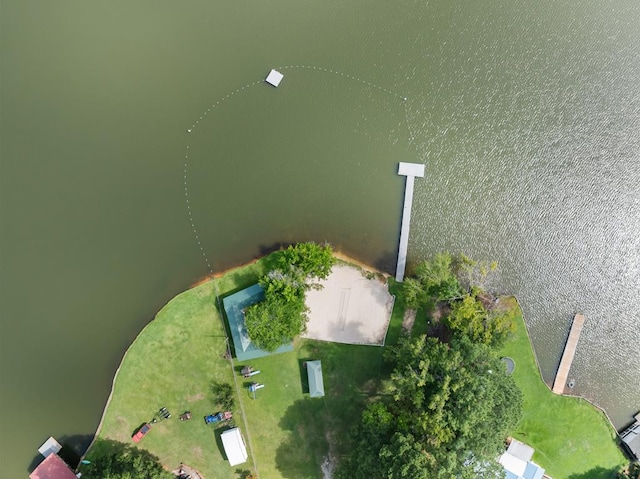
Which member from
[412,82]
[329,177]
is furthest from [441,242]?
[412,82]

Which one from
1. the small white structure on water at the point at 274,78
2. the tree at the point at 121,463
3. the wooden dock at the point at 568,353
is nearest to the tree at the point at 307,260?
the small white structure on water at the point at 274,78

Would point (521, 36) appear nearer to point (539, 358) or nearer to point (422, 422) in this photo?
point (539, 358)

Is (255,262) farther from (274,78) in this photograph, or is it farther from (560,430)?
(560,430)

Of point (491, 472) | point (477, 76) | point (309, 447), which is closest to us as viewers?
point (491, 472)

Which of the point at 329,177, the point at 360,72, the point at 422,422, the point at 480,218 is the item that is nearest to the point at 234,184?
the point at 329,177

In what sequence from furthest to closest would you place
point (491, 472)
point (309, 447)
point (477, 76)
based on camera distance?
1. point (477, 76)
2. point (309, 447)
3. point (491, 472)

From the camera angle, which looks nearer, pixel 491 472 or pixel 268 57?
pixel 491 472

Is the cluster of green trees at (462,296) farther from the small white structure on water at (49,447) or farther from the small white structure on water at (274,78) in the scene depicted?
the small white structure on water at (49,447)

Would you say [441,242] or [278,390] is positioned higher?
[441,242]

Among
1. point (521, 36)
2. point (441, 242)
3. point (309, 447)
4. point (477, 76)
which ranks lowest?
point (309, 447)
